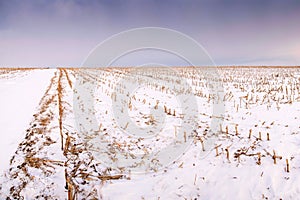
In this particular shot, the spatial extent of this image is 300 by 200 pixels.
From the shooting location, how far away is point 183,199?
3.46 meters

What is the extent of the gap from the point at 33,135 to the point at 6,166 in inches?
54.8

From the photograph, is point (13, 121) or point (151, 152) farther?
point (13, 121)

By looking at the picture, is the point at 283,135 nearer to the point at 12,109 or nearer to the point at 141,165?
the point at 141,165

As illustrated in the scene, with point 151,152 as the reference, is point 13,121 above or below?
above

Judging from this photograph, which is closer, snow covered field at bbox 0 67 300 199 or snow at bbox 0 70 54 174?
snow covered field at bbox 0 67 300 199

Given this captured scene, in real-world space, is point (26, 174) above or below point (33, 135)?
below

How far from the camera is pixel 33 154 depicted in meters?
4.50

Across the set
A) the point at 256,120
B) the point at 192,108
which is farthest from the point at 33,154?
the point at 256,120

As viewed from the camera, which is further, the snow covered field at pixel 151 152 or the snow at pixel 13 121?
the snow at pixel 13 121

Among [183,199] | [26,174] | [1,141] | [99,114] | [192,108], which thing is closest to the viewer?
[183,199]

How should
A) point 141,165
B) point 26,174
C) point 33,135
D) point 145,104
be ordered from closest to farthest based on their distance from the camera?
point 26,174 < point 141,165 < point 33,135 < point 145,104

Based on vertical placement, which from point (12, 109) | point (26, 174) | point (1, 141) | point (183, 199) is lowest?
point (183, 199)

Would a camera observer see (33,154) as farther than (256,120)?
No

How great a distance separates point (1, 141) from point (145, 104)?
510cm
